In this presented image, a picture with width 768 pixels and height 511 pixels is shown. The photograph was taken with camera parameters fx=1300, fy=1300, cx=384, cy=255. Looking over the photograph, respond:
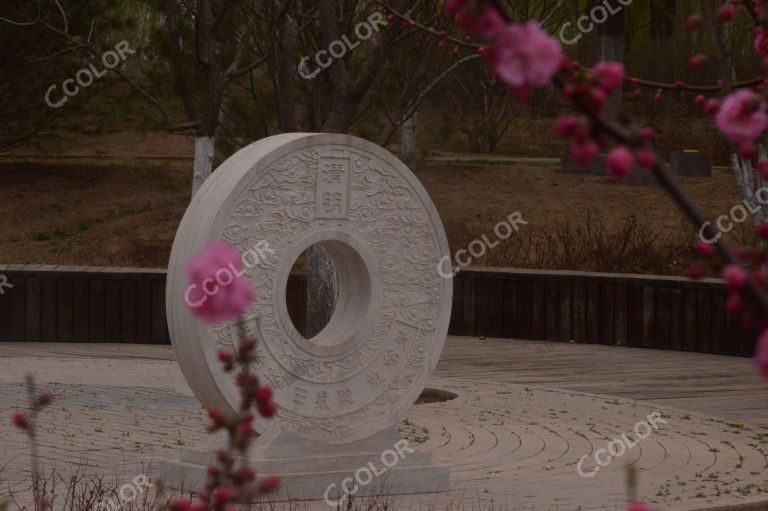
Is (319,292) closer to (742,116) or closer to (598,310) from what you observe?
(598,310)

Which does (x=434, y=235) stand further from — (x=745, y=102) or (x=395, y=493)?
(x=745, y=102)

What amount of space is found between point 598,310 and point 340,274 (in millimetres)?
6993

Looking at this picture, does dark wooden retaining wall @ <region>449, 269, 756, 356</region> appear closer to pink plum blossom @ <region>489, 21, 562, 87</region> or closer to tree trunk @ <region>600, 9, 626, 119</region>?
tree trunk @ <region>600, 9, 626, 119</region>

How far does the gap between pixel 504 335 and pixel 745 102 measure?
42.6 feet

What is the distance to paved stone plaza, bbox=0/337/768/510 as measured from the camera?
22.8ft

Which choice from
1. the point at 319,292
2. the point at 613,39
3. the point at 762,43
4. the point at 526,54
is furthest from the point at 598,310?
the point at 526,54

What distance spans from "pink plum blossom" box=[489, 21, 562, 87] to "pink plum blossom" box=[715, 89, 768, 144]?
33 centimetres

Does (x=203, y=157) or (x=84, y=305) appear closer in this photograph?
(x=203, y=157)

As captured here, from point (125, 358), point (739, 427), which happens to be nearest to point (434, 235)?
point (739, 427)

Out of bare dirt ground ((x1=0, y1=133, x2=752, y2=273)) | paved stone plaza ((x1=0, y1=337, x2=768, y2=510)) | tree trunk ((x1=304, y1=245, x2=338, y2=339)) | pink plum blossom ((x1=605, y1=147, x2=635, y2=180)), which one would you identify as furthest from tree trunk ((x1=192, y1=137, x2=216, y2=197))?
pink plum blossom ((x1=605, y1=147, x2=635, y2=180))

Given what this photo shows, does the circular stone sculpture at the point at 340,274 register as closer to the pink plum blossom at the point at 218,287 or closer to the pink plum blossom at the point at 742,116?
the pink plum blossom at the point at 218,287

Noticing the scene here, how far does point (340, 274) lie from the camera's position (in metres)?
7.68

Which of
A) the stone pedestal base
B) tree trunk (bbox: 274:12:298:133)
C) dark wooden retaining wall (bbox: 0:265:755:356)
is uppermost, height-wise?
tree trunk (bbox: 274:12:298:133)

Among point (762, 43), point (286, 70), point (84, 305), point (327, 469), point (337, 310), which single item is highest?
point (286, 70)
